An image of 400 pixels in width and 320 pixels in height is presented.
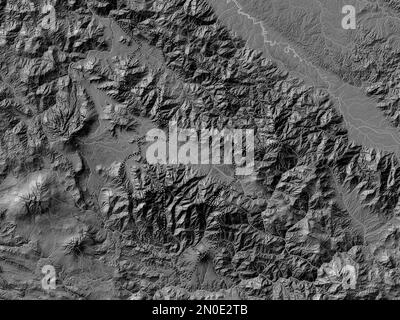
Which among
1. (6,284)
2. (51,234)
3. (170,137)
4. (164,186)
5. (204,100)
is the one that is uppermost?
(204,100)

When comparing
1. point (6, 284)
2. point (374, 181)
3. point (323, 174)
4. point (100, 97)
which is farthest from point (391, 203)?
point (6, 284)

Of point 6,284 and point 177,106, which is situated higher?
point 177,106

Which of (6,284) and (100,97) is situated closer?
(6,284)

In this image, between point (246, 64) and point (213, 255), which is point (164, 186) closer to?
point (213, 255)

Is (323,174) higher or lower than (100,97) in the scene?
lower

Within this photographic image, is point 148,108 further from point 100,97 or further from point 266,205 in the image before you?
point 266,205

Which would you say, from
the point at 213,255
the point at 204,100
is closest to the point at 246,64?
the point at 204,100
